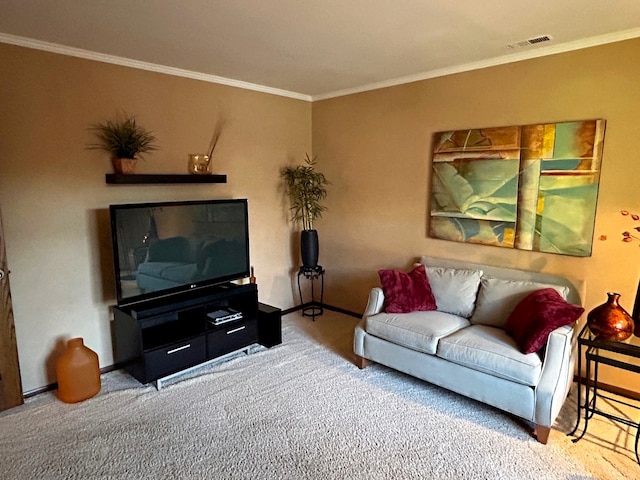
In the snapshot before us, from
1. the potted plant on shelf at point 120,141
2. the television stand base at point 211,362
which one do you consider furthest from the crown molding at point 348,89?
the television stand base at point 211,362

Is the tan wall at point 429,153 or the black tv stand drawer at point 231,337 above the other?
the tan wall at point 429,153

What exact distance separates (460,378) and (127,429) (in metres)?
2.17

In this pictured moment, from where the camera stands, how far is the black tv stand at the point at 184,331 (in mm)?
2955

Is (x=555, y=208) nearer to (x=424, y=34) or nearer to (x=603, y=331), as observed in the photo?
(x=603, y=331)

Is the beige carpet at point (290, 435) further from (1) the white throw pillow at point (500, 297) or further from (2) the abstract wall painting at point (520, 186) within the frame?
(2) the abstract wall painting at point (520, 186)

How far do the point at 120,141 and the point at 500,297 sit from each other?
3.10 meters

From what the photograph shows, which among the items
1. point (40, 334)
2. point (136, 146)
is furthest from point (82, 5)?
point (40, 334)

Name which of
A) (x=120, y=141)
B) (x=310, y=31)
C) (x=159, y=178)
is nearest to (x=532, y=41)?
(x=310, y=31)

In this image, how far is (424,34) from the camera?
8.68 feet

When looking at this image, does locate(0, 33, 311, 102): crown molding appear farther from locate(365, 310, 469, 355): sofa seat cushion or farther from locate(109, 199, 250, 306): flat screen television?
locate(365, 310, 469, 355): sofa seat cushion

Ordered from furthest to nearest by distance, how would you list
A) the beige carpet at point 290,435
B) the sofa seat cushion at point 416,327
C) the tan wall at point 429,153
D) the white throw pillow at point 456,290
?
the white throw pillow at point 456,290 → the sofa seat cushion at point 416,327 → the tan wall at point 429,153 → the beige carpet at point 290,435

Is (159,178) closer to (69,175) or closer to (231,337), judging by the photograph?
(69,175)

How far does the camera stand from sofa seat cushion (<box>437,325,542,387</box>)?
243 centimetres

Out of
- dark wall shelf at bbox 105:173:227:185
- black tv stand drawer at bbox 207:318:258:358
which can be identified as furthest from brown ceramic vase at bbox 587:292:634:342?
dark wall shelf at bbox 105:173:227:185
